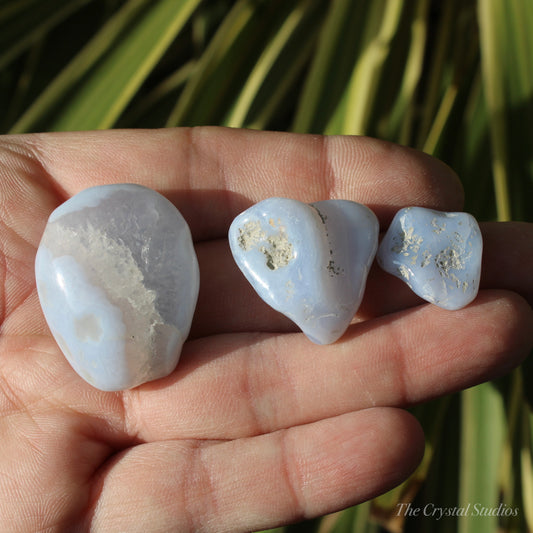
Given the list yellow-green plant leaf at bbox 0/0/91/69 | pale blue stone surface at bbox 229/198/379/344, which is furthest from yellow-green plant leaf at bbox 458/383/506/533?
yellow-green plant leaf at bbox 0/0/91/69

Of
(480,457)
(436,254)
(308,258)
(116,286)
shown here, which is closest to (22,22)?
(116,286)

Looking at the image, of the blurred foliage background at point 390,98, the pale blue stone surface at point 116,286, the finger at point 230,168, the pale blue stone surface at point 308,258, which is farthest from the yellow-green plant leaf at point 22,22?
the pale blue stone surface at point 308,258

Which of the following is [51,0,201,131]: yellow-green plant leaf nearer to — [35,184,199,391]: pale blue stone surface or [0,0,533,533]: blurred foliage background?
[0,0,533,533]: blurred foliage background

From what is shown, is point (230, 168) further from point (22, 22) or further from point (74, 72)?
point (22, 22)

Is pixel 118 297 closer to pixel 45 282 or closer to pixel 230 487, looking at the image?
pixel 45 282

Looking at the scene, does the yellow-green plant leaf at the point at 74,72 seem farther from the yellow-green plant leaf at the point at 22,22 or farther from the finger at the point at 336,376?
the finger at the point at 336,376
